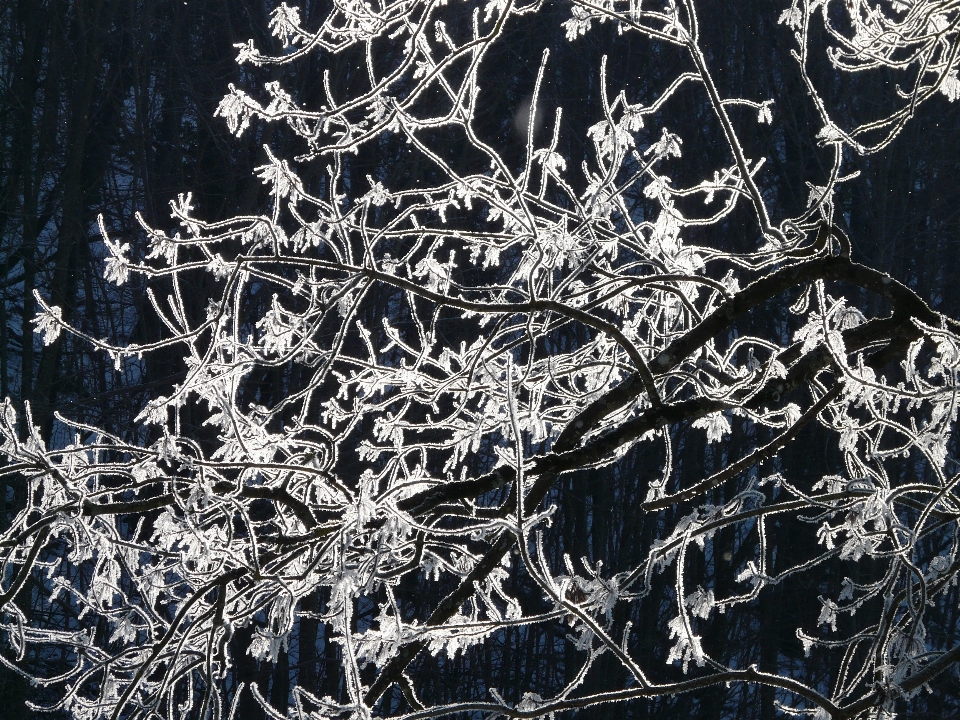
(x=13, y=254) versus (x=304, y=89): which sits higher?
(x=304, y=89)

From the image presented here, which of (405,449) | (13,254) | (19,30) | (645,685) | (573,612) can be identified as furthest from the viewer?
(19,30)

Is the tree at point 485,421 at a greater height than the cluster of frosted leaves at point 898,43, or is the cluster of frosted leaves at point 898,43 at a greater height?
the cluster of frosted leaves at point 898,43

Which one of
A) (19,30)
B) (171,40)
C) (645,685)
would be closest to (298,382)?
(171,40)

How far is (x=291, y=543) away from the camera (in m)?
2.29

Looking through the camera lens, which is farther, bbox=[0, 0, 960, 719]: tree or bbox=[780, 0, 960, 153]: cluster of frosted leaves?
bbox=[780, 0, 960, 153]: cluster of frosted leaves

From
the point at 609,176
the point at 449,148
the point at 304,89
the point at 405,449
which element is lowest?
the point at 405,449

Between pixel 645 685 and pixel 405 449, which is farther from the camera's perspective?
pixel 405 449

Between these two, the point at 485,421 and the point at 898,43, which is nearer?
the point at 898,43

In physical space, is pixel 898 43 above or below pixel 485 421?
above

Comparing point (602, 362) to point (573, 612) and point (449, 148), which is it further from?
point (449, 148)

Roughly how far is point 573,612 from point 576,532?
7.97 meters

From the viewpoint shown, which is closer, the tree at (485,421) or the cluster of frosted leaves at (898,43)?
the tree at (485,421)

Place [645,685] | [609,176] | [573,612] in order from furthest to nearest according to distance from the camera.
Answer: [609,176], [645,685], [573,612]

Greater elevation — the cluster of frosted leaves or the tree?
the cluster of frosted leaves
